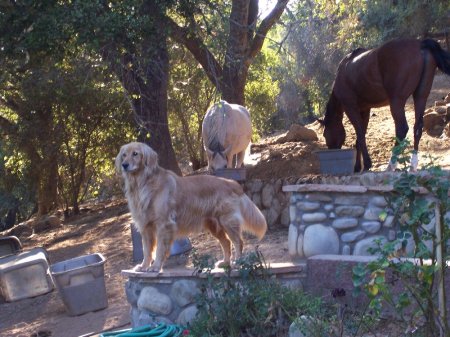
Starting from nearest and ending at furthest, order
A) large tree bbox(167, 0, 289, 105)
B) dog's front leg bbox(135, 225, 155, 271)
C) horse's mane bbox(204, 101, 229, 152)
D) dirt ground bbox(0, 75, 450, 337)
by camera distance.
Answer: dog's front leg bbox(135, 225, 155, 271), dirt ground bbox(0, 75, 450, 337), large tree bbox(167, 0, 289, 105), horse's mane bbox(204, 101, 229, 152)

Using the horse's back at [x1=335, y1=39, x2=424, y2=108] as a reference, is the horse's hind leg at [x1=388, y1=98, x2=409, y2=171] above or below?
below

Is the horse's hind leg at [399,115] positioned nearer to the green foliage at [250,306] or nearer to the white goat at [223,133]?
the white goat at [223,133]

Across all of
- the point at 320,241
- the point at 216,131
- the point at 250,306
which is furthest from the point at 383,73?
the point at 250,306

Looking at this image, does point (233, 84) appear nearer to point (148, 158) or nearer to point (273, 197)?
point (273, 197)

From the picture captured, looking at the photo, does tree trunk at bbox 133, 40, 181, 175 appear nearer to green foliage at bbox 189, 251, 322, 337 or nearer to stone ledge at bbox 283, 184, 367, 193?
stone ledge at bbox 283, 184, 367, 193

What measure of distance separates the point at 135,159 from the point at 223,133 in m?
5.57

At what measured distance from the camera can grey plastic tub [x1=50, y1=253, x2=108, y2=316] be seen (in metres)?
8.38

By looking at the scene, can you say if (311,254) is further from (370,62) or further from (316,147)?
(316,147)

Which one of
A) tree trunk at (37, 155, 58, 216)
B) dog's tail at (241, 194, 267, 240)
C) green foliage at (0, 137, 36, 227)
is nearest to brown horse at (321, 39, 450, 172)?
dog's tail at (241, 194, 267, 240)

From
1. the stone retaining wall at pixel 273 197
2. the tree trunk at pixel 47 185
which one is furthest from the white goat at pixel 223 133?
the tree trunk at pixel 47 185

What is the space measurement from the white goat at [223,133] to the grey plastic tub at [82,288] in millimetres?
3462

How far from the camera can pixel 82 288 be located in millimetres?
8375

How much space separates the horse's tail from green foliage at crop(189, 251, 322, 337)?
4.84m

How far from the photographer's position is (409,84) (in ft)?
31.2
